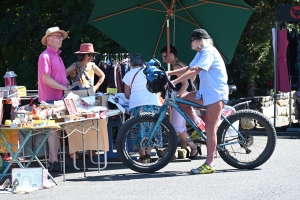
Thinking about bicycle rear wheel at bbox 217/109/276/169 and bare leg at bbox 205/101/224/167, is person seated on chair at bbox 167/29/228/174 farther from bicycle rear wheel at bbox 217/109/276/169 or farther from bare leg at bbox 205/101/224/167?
bicycle rear wheel at bbox 217/109/276/169

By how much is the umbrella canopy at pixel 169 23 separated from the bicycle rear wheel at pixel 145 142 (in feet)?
5.74

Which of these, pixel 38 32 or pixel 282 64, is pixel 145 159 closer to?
pixel 38 32

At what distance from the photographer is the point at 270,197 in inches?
288

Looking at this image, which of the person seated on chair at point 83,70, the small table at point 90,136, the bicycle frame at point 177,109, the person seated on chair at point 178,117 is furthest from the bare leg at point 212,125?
the person seated on chair at point 83,70

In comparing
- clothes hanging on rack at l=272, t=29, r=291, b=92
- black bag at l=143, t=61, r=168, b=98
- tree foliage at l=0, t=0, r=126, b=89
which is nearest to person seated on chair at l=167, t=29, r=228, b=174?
black bag at l=143, t=61, r=168, b=98

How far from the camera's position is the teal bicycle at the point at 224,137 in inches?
351

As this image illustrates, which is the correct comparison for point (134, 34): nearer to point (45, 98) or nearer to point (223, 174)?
point (45, 98)

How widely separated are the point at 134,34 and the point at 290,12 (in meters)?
3.86

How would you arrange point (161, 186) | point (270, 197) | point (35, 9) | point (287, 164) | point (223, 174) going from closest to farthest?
point (270, 197) < point (161, 186) < point (223, 174) < point (287, 164) < point (35, 9)

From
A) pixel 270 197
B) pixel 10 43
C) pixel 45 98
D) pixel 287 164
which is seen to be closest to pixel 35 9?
pixel 10 43

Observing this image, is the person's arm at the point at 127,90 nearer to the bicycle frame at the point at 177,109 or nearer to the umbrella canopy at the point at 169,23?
the bicycle frame at the point at 177,109

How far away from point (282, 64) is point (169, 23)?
11.8 ft

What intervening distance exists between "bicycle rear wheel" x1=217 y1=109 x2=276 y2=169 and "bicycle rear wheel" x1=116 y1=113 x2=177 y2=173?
0.63 m

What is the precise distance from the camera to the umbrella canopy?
1035 cm
